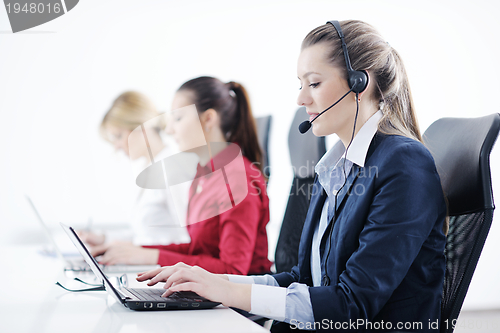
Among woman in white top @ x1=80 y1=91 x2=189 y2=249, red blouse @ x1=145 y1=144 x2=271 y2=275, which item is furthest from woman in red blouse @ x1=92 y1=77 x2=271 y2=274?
woman in white top @ x1=80 y1=91 x2=189 y2=249

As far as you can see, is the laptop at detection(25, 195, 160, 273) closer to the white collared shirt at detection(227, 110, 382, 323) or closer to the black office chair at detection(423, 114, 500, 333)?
the white collared shirt at detection(227, 110, 382, 323)

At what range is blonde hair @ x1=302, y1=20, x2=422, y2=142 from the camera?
0.85m

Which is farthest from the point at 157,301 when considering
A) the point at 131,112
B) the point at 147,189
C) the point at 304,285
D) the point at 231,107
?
the point at 131,112

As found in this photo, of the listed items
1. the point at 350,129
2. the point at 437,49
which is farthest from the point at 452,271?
the point at 437,49

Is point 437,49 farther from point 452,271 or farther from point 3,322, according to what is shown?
point 3,322

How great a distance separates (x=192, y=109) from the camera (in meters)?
1.41

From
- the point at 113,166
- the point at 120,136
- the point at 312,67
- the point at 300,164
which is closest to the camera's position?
the point at 312,67

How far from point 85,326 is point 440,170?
77 centimetres

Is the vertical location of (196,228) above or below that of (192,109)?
below

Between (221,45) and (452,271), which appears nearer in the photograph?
(452,271)

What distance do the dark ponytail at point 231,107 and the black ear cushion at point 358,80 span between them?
0.68 metres

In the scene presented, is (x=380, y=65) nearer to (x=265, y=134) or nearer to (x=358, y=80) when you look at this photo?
(x=358, y=80)

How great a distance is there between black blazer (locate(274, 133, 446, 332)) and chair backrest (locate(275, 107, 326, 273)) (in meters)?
0.54

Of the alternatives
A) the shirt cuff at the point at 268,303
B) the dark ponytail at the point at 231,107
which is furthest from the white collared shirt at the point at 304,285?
the dark ponytail at the point at 231,107
